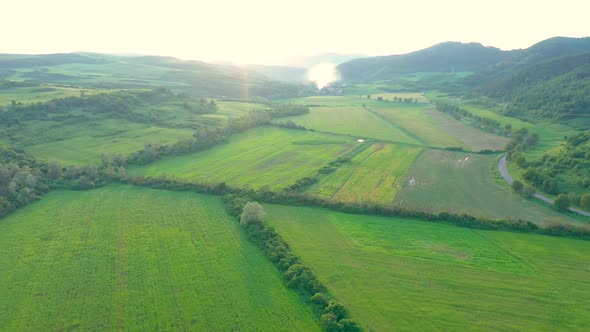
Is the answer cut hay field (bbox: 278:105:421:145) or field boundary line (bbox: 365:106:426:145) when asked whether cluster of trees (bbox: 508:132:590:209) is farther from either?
cut hay field (bbox: 278:105:421:145)

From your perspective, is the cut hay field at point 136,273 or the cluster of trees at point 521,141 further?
the cluster of trees at point 521,141

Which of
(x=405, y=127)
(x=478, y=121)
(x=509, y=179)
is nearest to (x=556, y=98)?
(x=478, y=121)

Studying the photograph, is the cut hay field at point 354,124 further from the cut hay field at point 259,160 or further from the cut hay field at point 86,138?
the cut hay field at point 86,138

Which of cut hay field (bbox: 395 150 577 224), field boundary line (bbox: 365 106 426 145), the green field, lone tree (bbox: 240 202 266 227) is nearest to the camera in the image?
lone tree (bbox: 240 202 266 227)

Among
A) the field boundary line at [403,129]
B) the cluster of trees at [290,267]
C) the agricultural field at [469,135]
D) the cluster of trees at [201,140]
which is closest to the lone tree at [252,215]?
the cluster of trees at [290,267]

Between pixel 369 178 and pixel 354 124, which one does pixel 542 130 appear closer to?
pixel 354 124

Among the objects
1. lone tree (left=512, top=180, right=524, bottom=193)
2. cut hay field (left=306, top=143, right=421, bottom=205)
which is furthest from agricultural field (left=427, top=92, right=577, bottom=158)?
cut hay field (left=306, top=143, right=421, bottom=205)
